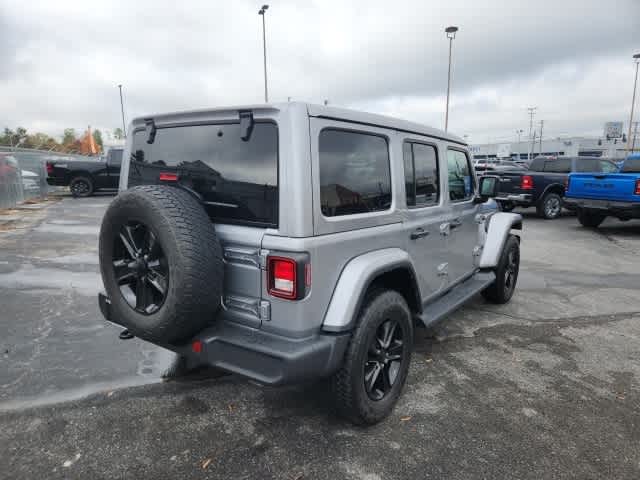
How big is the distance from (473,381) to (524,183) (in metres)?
10.6

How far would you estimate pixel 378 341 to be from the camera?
2.75 metres

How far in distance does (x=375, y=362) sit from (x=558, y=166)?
1226 centimetres

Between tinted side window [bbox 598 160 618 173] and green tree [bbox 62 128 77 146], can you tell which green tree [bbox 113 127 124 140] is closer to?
green tree [bbox 62 128 77 146]

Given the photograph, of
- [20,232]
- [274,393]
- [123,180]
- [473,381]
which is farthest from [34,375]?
[20,232]

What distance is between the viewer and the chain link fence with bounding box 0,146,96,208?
13016mm

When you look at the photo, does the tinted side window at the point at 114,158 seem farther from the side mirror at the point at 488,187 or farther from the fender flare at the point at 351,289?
the fender flare at the point at 351,289

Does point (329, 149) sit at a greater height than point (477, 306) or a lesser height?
greater

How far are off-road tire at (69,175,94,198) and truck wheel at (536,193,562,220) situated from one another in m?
16.1

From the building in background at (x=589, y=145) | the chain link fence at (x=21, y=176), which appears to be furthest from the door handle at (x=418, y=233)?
the building in background at (x=589, y=145)

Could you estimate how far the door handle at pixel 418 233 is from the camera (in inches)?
121

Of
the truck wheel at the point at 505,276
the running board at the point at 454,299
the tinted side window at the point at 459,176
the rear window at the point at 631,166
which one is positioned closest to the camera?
the running board at the point at 454,299

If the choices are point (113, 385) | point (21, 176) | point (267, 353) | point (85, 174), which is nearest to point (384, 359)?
point (267, 353)

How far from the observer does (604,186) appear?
384 inches

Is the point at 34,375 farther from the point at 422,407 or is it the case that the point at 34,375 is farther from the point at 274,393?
the point at 422,407
